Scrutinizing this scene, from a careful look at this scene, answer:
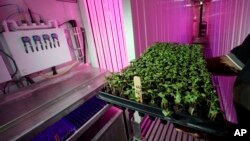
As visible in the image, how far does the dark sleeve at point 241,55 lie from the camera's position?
4.01ft

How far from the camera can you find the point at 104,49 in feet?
6.35

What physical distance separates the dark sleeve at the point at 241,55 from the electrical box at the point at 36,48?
1734mm

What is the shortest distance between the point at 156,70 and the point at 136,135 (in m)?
0.60

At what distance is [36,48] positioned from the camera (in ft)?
4.65

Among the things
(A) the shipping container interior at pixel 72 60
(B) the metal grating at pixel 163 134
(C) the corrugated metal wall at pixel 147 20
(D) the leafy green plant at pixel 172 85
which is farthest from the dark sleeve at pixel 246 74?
(C) the corrugated metal wall at pixel 147 20

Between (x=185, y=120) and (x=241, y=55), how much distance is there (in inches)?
44.8

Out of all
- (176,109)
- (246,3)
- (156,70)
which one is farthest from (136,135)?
(246,3)

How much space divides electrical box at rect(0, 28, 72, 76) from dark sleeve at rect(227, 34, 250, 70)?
173 cm

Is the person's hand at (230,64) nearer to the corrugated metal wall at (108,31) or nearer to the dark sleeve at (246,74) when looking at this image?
the dark sleeve at (246,74)

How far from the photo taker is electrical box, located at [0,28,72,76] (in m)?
1.27

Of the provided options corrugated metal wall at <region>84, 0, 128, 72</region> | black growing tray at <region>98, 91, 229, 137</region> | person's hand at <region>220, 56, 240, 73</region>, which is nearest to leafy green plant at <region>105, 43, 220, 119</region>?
black growing tray at <region>98, 91, 229, 137</region>

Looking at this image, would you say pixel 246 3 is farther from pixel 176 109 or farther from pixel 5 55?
pixel 5 55

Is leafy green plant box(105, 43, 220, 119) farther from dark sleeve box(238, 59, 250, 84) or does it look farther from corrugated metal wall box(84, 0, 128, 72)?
corrugated metal wall box(84, 0, 128, 72)

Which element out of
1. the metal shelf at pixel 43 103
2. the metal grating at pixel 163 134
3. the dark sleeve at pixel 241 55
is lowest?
the metal grating at pixel 163 134
